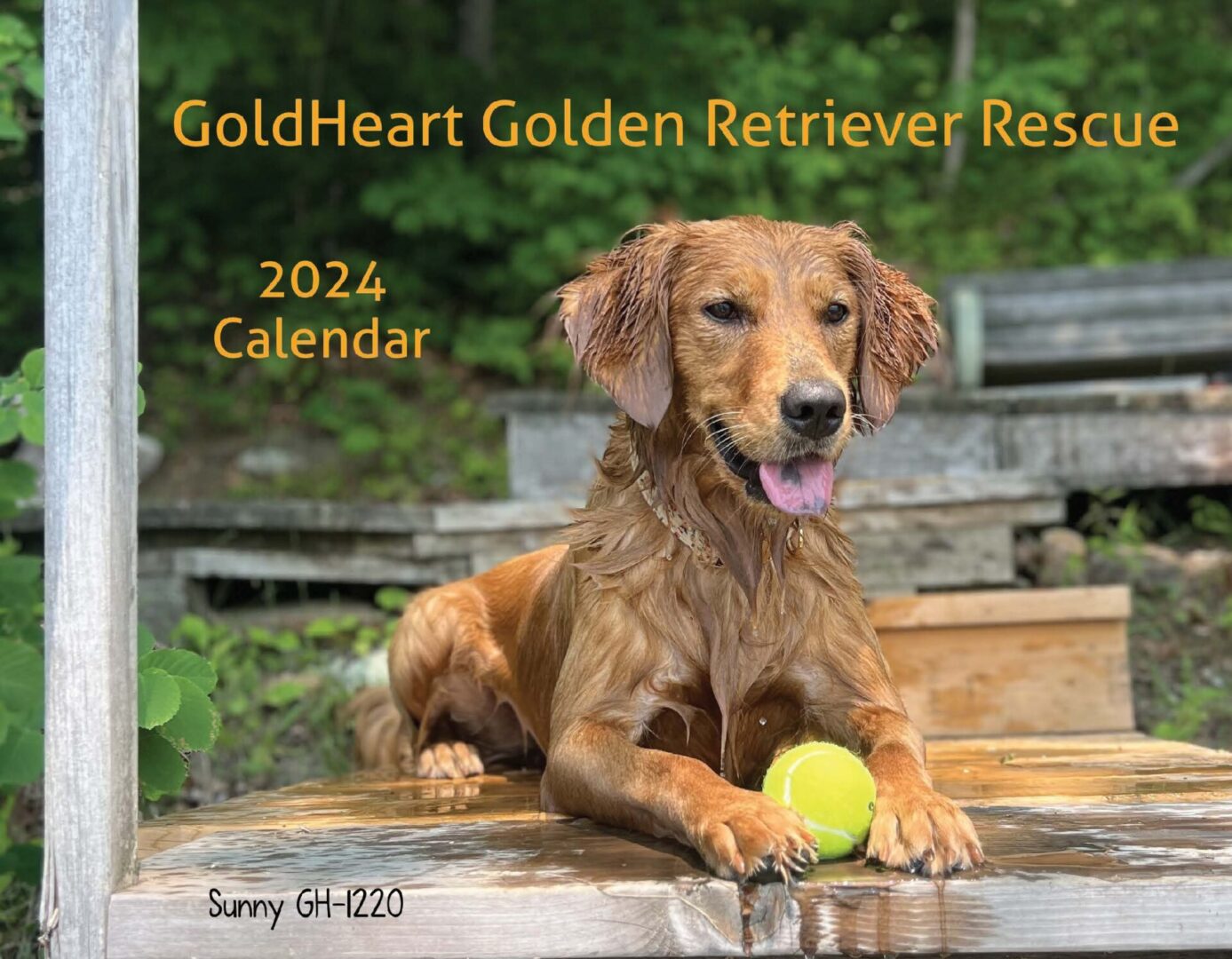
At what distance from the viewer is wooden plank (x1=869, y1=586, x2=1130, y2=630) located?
4.78 meters

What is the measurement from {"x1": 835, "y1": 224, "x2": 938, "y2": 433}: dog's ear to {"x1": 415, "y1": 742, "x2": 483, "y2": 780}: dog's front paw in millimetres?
1464

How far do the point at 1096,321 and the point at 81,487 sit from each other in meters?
6.69

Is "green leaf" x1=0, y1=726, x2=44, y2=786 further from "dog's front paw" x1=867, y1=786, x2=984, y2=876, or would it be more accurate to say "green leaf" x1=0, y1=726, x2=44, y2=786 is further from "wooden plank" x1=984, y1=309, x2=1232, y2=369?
"wooden plank" x1=984, y1=309, x2=1232, y2=369

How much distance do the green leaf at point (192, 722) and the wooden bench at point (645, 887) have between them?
177 mm

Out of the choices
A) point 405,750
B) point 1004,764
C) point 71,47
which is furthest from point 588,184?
point 71,47

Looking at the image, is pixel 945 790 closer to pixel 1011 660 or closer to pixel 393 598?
pixel 1011 660

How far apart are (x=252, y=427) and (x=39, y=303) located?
178 cm

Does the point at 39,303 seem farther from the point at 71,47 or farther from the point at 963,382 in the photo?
the point at 71,47

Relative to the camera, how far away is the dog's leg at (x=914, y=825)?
7.22 feet

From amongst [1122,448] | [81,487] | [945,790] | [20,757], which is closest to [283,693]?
[20,757]

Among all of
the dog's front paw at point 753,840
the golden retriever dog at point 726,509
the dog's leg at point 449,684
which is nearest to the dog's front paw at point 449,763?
the dog's leg at point 449,684

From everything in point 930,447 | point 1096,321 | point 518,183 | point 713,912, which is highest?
point 518,183

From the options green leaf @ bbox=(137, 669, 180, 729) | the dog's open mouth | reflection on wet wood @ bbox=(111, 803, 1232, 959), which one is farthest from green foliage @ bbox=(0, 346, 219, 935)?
the dog's open mouth

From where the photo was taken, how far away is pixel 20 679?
10.3 feet
